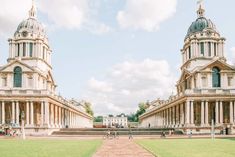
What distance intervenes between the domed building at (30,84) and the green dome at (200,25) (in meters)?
37.2

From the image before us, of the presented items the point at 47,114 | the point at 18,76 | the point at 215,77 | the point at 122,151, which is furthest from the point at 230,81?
the point at 122,151

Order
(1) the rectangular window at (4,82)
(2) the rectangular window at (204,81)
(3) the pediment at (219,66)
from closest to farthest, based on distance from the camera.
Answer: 1. (3) the pediment at (219,66)
2. (2) the rectangular window at (204,81)
3. (1) the rectangular window at (4,82)

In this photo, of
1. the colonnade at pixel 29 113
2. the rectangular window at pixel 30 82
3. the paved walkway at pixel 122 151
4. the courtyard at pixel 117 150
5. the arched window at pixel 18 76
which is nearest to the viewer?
the paved walkway at pixel 122 151

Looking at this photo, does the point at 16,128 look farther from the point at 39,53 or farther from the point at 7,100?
the point at 39,53

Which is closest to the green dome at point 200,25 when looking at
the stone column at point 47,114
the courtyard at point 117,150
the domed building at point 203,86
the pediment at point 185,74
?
the domed building at point 203,86

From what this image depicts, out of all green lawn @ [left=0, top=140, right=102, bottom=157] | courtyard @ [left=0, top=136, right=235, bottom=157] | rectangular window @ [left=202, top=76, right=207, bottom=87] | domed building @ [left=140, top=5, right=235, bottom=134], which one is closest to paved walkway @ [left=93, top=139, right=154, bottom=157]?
courtyard @ [left=0, top=136, right=235, bottom=157]

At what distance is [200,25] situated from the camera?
97625 millimetres

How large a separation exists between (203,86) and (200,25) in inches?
702

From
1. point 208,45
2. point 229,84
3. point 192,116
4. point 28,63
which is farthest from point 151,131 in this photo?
point 28,63

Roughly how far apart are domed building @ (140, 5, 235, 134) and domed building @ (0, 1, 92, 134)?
91.4 feet

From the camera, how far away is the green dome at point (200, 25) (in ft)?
318

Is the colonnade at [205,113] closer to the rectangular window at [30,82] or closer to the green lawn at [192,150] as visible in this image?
the rectangular window at [30,82]

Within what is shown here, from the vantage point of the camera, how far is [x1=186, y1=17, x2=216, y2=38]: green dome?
96.8m

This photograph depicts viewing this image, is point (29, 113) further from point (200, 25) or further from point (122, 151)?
point (122, 151)
